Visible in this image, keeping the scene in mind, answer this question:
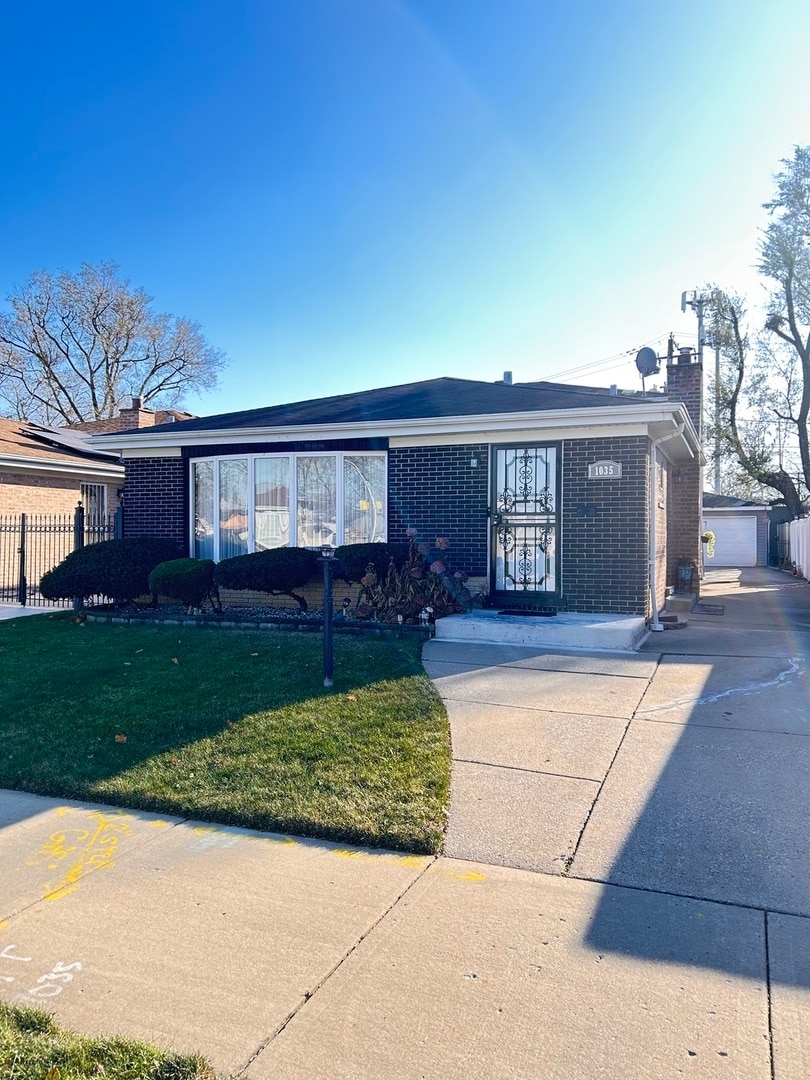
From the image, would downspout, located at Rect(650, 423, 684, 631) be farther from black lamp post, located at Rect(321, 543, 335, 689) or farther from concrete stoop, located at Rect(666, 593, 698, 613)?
black lamp post, located at Rect(321, 543, 335, 689)

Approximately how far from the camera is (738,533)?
31922mm

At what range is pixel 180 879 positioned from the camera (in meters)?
3.34

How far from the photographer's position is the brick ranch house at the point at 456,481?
30.9 feet

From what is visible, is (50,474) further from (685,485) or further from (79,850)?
(79,850)

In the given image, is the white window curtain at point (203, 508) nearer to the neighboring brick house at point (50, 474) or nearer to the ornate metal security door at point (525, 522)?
the neighboring brick house at point (50, 474)

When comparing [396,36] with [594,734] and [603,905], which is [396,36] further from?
[603,905]

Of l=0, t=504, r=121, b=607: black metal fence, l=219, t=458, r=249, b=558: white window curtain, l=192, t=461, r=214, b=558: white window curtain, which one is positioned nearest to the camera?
l=219, t=458, r=249, b=558: white window curtain

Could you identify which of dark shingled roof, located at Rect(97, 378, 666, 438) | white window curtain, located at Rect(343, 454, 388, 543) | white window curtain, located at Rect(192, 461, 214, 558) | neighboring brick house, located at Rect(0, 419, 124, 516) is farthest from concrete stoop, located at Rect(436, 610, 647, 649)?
neighboring brick house, located at Rect(0, 419, 124, 516)

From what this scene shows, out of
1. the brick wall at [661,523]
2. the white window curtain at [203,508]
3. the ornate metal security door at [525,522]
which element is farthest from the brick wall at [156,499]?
the brick wall at [661,523]

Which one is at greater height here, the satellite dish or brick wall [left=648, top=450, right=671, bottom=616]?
the satellite dish

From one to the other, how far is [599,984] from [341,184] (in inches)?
517

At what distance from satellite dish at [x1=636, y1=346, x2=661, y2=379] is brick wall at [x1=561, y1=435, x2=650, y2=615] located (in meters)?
4.03

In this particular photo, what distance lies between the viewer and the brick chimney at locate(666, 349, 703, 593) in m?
14.1

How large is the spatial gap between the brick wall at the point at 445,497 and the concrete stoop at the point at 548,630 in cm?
140
